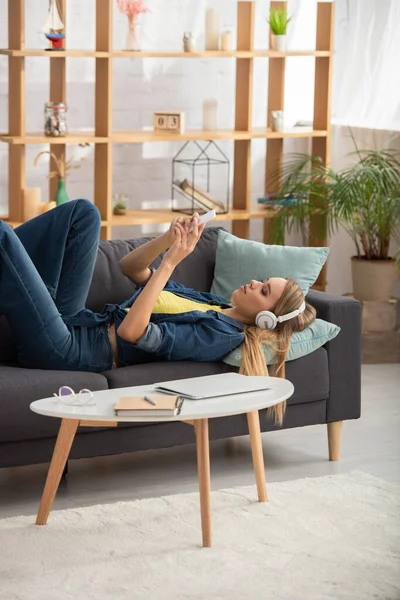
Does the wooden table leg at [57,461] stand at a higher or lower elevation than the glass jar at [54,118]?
lower

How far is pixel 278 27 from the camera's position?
5.52 meters

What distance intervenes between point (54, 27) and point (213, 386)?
2490 mm

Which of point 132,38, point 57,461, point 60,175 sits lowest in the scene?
point 57,461

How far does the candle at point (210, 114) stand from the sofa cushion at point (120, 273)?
4.96 feet

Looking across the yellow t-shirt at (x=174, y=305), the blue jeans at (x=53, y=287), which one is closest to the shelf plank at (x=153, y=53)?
the blue jeans at (x=53, y=287)

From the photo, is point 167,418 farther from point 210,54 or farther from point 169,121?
point 210,54

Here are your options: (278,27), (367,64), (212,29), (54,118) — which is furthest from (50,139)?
(367,64)

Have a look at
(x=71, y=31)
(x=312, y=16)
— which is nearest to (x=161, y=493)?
(x=71, y=31)

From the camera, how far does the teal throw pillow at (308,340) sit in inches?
141

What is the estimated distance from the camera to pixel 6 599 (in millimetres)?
2664

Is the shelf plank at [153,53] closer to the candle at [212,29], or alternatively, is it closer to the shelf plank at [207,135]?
the candle at [212,29]

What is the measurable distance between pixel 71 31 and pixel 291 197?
1408 millimetres

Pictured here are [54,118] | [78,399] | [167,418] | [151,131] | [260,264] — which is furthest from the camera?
[151,131]

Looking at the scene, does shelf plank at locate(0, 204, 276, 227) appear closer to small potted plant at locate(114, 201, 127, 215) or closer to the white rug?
small potted plant at locate(114, 201, 127, 215)
